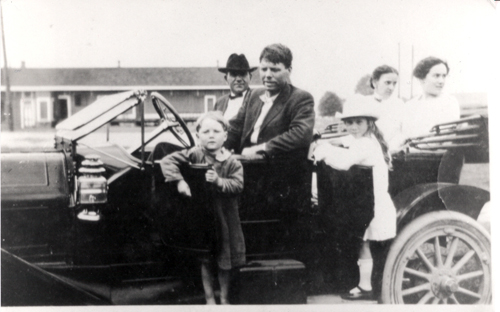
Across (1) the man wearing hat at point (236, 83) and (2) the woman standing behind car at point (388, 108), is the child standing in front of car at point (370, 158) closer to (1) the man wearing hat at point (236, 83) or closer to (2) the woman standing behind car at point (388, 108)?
(2) the woman standing behind car at point (388, 108)

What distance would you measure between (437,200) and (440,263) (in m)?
0.44

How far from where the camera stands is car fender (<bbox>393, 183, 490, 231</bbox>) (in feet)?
10.7

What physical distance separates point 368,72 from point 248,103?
86 centimetres

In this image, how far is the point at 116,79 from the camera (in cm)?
323

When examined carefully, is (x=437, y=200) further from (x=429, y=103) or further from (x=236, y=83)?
(x=236, y=83)

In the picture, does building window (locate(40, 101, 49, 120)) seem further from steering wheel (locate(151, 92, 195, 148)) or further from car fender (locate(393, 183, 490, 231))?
car fender (locate(393, 183, 490, 231))

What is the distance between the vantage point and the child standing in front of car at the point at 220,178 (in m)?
3.12

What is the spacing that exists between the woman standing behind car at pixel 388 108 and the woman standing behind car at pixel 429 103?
0.06m

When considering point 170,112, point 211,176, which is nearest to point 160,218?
point 211,176

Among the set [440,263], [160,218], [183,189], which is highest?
[183,189]

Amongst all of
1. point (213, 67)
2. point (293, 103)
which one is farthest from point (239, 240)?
point (213, 67)

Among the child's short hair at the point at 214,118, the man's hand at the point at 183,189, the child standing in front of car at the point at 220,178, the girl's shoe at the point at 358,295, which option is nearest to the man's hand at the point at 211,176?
the child standing in front of car at the point at 220,178

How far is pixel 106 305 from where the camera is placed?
322 centimetres

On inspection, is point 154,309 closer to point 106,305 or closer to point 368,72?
point 106,305
